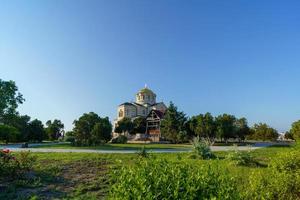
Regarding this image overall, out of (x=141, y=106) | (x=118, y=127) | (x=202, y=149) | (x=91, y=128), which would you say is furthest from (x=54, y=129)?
(x=202, y=149)

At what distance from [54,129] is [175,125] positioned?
34.3 meters

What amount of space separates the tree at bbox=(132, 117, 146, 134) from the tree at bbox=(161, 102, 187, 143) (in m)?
24.2

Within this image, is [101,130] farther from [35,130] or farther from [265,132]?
[265,132]

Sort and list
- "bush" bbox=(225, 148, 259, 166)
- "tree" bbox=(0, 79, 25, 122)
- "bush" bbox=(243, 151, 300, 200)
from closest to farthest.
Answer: "bush" bbox=(243, 151, 300, 200) < "bush" bbox=(225, 148, 259, 166) < "tree" bbox=(0, 79, 25, 122)

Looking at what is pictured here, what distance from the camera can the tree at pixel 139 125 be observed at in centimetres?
8594

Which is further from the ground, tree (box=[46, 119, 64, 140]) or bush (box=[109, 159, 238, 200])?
tree (box=[46, 119, 64, 140])

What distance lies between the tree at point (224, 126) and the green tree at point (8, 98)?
2963 centimetres

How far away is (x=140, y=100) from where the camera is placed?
101 meters

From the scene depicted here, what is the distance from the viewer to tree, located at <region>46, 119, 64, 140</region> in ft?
267

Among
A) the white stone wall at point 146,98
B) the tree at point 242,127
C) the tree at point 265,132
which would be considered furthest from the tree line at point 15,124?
the tree at point 265,132

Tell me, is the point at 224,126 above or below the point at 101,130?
above

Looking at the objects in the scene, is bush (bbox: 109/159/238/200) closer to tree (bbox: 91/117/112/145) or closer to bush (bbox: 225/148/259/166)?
bush (bbox: 225/148/259/166)

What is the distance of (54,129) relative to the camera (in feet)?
271

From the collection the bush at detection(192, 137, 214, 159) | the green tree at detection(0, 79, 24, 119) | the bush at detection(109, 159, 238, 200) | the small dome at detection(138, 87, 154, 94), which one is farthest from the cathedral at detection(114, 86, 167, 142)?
the bush at detection(109, 159, 238, 200)
